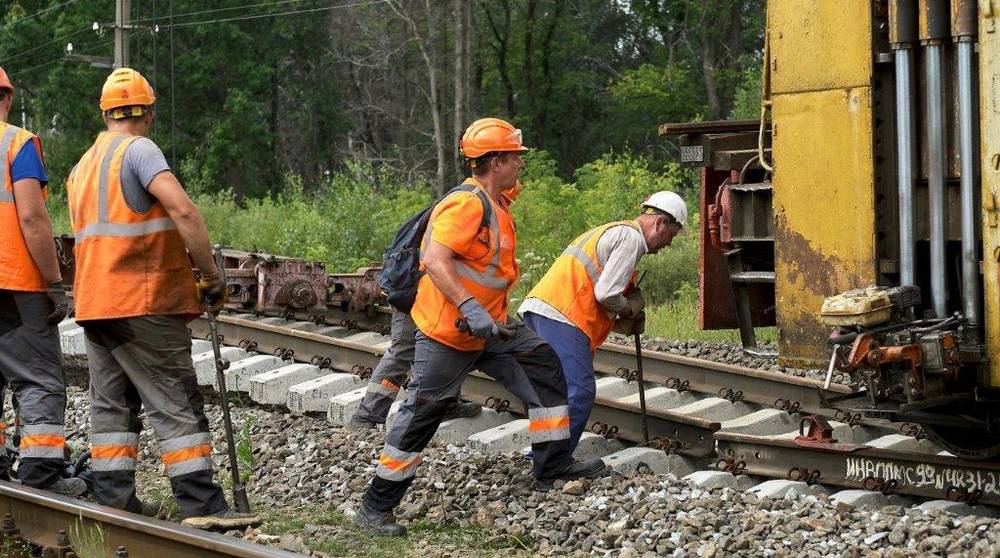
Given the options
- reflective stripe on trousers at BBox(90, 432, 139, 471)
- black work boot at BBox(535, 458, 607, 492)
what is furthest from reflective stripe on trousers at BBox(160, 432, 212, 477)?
black work boot at BBox(535, 458, 607, 492)

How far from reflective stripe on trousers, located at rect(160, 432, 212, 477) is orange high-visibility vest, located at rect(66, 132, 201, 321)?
1.86ft

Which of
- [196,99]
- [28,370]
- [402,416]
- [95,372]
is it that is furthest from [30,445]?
[196,99]

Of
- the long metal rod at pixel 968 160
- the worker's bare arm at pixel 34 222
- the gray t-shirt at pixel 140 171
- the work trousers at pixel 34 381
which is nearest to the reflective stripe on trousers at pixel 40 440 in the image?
the work trousers at pixel 34 381

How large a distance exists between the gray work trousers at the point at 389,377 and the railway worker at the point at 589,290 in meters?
1.14

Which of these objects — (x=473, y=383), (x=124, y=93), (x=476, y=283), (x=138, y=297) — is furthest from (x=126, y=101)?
(x=473, y=383)

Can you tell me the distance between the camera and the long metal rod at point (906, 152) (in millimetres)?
5980

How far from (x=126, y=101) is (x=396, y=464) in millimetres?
2041

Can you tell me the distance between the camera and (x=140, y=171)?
19.6 feet

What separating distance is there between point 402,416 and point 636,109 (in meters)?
30.3

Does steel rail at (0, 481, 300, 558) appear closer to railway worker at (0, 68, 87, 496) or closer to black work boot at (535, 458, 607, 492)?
railway worker at (0, 68, 87, 496)

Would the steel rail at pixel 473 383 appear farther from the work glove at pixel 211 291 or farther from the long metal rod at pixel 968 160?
the work glove at pixel 211 291

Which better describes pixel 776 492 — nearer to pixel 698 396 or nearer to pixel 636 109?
pixel 698 396

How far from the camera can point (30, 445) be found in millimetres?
6824

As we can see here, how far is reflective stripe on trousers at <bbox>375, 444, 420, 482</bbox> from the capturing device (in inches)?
255
